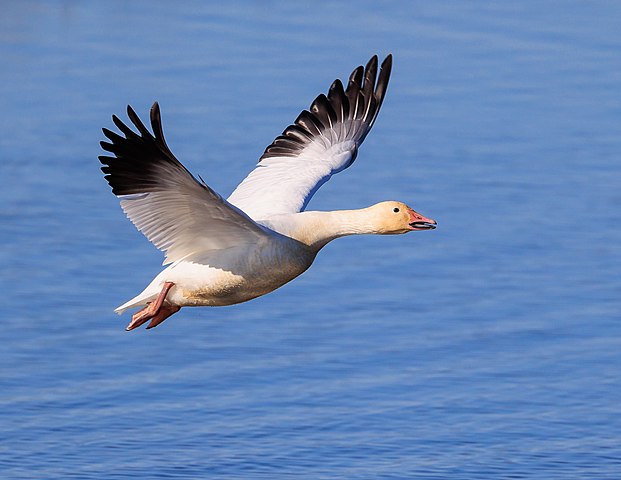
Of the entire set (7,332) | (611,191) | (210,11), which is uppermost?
(210,11)

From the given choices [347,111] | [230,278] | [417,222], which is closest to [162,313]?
[230,278]

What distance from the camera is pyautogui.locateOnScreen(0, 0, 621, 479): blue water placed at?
18016 mm

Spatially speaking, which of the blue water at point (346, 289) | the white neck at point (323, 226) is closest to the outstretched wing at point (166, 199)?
the white neck at point (323, 226)

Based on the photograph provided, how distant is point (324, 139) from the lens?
14969 millimetres

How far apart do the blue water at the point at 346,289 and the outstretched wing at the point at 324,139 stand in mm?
3937

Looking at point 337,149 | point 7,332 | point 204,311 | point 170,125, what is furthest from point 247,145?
point 337,149

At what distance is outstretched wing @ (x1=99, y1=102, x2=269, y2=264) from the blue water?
5.41 meters

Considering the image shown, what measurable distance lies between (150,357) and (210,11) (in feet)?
38.1

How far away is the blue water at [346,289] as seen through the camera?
18.0 meters

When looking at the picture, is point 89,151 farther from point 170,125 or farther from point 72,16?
point 72,16

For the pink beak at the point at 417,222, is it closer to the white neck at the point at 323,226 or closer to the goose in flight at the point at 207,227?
the goose in flight at the point at 207,227

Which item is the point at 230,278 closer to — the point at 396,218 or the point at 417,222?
the point at 396,218

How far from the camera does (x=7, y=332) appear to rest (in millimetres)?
19578

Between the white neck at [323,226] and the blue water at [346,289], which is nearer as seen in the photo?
the white neck at [323,226]
